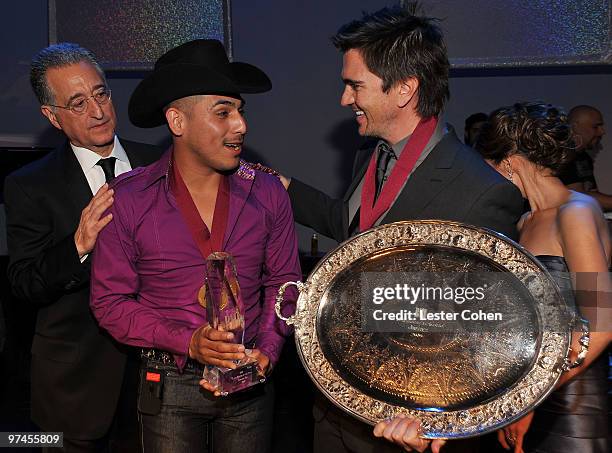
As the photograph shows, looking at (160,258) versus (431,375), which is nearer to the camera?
(431,375)

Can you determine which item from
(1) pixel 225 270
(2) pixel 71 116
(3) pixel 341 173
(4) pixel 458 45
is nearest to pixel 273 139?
(3) pixel 341 173

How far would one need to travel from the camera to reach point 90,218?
2.27 metres

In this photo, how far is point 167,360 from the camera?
218cm

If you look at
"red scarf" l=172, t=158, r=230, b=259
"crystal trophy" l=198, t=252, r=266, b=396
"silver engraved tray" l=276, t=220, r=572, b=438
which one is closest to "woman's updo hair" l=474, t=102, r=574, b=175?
"silver engraved tray" l=276, t=220, r=572, b=438

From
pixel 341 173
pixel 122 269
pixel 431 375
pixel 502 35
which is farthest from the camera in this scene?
pixel 341 173

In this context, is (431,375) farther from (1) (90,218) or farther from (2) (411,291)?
(1) (90,218)

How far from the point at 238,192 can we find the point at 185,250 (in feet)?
0.76

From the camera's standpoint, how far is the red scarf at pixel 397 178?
2.05 m

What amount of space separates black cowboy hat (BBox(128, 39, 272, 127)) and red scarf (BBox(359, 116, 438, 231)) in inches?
18.6

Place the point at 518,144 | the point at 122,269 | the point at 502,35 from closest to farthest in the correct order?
the point at 122,269 → the point at 518,144 → the point at 502,35

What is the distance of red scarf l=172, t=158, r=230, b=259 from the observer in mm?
2174

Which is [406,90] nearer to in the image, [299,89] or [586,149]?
[586,149]

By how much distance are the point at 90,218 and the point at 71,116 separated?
58 cm

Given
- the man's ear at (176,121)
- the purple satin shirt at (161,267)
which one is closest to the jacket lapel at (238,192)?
the purple satin shirt at (161,267)
